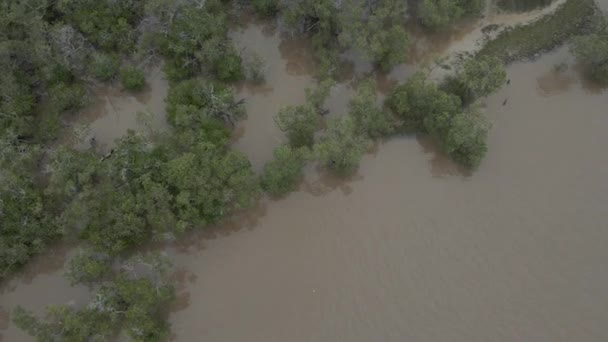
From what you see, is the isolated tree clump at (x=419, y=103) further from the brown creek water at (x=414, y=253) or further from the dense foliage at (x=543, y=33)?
the dense foliage at (x=543, y=33)

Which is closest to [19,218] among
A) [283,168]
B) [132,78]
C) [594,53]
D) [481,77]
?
[132,78]

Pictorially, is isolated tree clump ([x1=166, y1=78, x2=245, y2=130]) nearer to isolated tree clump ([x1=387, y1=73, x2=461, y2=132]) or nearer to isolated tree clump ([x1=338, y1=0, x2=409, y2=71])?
isolated tree clump ([x1=338, y1=0, x2=409, y2=71])

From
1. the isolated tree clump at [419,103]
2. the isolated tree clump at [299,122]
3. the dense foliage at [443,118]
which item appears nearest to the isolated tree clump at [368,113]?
the isolated tree clump at [419,103]

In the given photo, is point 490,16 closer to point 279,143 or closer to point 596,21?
point 596,21

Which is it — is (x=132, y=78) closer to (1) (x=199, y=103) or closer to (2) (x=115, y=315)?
(1) (x=199, y=103)

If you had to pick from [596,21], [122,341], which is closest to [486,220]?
[596,21]

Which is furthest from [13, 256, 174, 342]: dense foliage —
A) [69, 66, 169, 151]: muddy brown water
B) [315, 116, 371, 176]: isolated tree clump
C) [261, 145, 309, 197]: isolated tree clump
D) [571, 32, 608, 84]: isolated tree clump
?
[571, 32, 608, 84]: isolated tree clump
